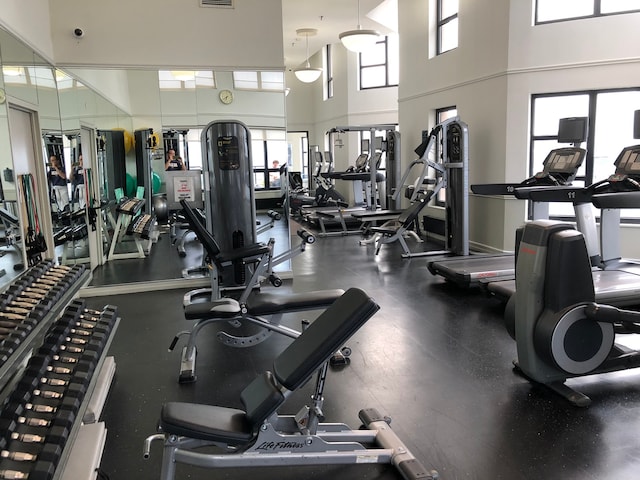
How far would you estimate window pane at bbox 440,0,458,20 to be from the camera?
24.3 ft

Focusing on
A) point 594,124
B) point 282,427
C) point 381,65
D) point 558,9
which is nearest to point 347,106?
point 381,65

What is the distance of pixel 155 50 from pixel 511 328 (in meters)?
4.21

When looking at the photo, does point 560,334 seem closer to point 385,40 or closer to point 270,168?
point 270,168

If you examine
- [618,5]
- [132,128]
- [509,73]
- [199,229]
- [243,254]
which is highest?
[618,5]

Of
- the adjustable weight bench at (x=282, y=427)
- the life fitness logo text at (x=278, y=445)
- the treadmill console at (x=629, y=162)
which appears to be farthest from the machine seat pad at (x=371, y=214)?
the life fitness logo text at (x=278, y=445)

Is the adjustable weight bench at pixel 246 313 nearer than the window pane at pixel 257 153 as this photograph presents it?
Yes

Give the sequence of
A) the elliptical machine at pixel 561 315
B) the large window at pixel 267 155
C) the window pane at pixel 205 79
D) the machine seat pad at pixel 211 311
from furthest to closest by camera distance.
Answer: the large window at pixel 267 155, the window pane at pixel 205 79, the machine seat pad at pixel 211 311, the elliptical machine at pixel 561 315

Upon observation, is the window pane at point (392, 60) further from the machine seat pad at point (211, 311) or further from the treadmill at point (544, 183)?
the machine seat pad at point (211, 311)

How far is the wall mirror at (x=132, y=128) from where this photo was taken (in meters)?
4.69

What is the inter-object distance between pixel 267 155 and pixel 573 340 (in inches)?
146

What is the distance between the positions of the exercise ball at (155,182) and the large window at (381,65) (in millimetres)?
8075

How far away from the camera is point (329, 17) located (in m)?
10.5

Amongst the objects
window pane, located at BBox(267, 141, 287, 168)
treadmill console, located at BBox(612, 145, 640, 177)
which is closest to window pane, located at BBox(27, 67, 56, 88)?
window pane, located at BBox(267, 141, 287, 168)

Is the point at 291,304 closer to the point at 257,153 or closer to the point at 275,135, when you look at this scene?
the point at 257,153
